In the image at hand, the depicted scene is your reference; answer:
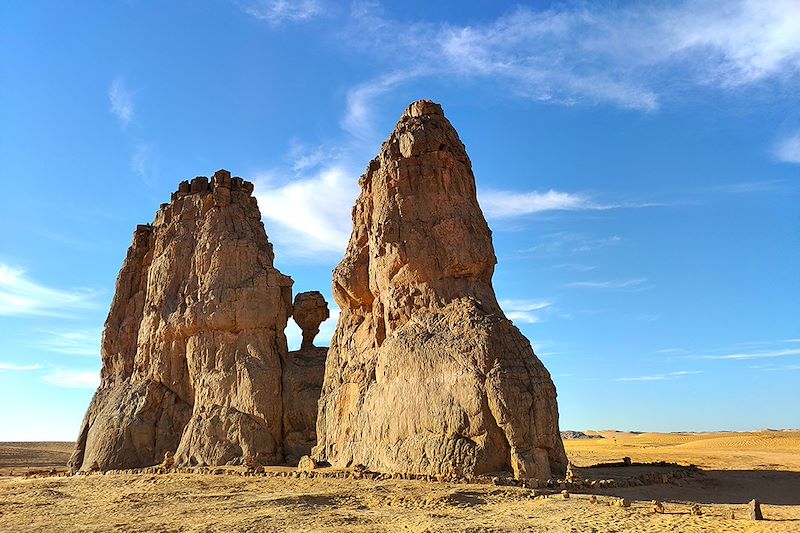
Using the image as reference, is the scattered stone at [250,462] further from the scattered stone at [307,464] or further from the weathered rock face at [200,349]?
the scattered stone at [307,464]

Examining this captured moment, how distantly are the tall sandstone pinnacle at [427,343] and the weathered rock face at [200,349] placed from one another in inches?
163

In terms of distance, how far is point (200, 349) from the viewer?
3022 centimetres

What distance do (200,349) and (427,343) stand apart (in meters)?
13.4

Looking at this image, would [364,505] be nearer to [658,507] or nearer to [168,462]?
[658,507]

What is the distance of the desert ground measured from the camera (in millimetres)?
13484

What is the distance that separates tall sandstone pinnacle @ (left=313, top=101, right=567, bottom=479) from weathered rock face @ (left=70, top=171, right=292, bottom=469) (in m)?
4.14

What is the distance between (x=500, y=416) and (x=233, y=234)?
18.1 m

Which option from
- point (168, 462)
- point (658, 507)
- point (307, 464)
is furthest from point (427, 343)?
point (168, 462)

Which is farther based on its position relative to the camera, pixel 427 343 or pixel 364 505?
pixel 427 343

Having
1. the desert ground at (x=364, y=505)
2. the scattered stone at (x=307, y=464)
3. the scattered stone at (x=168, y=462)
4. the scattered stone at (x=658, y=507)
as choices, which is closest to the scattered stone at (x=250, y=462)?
the desert ground at (x=364, y=505)

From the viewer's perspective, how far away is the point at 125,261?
119 ft

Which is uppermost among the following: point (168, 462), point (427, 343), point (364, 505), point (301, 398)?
point (427, 343)

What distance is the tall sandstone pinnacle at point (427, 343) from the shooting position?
738 inches

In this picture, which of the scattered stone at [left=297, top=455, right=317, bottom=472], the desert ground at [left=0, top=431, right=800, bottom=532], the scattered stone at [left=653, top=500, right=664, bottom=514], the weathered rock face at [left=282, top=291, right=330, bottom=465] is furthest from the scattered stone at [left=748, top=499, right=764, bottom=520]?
the weathered rock face at [left=282, top=291, right=330, bottom=465]
